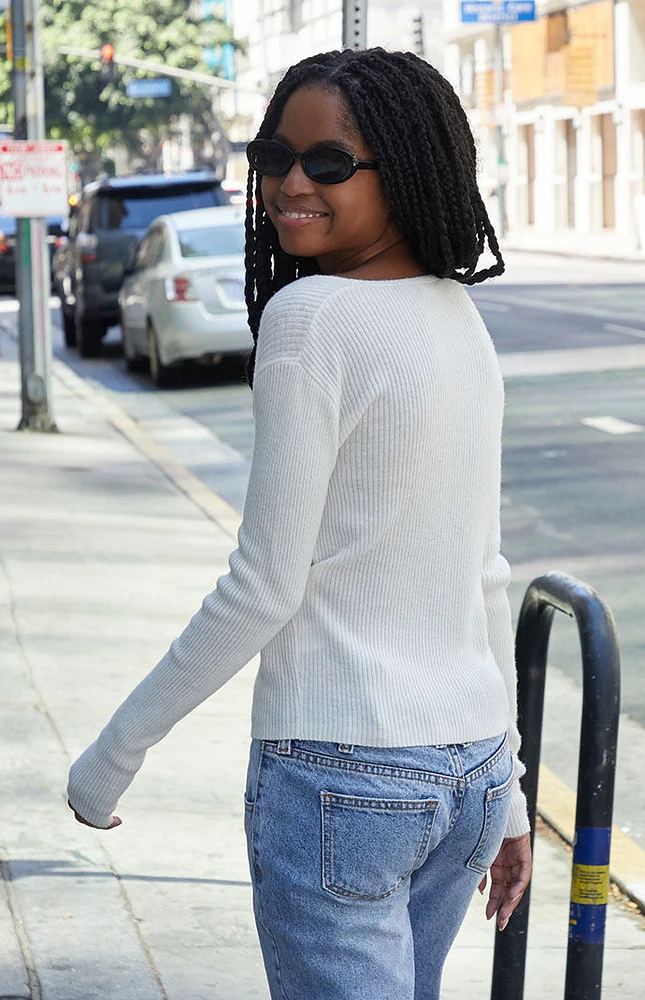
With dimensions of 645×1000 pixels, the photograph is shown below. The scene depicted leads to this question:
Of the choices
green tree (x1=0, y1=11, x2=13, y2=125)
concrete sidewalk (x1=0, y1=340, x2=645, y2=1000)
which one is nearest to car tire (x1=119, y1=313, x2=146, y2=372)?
concrete sidewalk (x1=0, y1=340, x2=645, y2=1000)

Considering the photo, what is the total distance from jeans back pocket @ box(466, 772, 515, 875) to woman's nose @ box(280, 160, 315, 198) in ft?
2.47

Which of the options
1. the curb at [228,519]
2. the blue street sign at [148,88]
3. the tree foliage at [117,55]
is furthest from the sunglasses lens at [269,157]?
the tree foliage at [117,55]

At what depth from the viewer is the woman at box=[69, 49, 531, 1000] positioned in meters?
1.97

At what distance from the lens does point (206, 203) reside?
19.1 m

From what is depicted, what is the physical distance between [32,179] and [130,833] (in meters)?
8.43

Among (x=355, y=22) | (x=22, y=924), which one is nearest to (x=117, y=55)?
(x=355, y=22)

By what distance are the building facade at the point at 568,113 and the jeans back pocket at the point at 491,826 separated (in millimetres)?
41811

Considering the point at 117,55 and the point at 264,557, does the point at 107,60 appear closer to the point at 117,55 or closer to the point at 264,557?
the point at 117,55

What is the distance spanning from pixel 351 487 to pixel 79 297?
18.2 m

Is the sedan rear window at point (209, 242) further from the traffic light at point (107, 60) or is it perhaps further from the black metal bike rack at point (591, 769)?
the traffic light at point (107, 60)

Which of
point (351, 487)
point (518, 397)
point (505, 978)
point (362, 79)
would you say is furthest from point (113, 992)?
point (518, 397)

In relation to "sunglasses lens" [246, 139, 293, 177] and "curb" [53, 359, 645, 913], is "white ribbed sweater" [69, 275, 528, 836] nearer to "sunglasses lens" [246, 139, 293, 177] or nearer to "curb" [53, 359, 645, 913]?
"sunglasses lens" [246, 139, 293, 177]

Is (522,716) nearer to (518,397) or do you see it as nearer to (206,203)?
(518,397)

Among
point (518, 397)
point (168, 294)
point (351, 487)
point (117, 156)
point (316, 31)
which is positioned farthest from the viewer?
point (117, 156)
